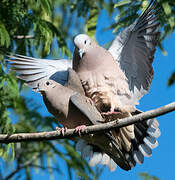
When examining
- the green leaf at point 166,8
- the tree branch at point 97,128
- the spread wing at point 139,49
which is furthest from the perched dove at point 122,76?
the tree branch at point 97,128

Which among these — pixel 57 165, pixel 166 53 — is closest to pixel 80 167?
pixel 57 165

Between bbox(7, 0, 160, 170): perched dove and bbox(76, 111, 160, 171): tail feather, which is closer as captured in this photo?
bbox(7, 0, 160, 170): perched dove

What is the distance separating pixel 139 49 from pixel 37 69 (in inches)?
49.6

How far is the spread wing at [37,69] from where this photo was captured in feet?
16.1

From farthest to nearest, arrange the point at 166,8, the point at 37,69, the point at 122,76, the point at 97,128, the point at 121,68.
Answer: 1. the point at 37,69
2. the point at 121,68
3. the point at 122,76
4. the point at 166,8
5. the point at 97,128

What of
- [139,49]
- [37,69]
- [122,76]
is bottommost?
[37,69]

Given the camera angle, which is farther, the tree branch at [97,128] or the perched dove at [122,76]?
the perched dove at [122,76]

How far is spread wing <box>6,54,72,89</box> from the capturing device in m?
4.91

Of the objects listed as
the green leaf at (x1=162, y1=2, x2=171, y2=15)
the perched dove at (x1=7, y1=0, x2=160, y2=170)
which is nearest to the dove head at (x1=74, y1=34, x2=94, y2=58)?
the perched dove at (x1=7, y1=0, x2=160, y2=170)

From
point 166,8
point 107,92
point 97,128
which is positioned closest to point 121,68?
point 107,92

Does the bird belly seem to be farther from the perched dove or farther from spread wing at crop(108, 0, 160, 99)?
spread wing at crop(108, 0, 160, 99)

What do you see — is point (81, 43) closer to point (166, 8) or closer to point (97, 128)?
point (166, 8)

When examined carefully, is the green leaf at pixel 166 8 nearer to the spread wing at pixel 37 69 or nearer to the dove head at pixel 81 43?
the dove head at pixel 81 43

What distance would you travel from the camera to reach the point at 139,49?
15.7 feet
